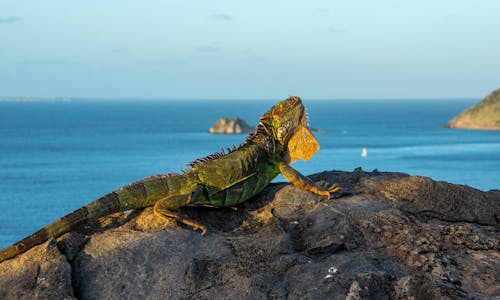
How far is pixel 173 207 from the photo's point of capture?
898cm

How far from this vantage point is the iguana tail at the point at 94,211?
8.48 meters

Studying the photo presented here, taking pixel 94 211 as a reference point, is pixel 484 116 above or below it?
below

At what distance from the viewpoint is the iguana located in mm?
8891

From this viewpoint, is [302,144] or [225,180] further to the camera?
[302,144]

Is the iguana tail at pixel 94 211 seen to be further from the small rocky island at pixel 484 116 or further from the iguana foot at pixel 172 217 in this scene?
the small rocky island at pixel 484 116

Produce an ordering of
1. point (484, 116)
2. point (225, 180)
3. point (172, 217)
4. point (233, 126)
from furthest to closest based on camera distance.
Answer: point (484, 116), point (233, 126), point (225, 180), point (172, 217)

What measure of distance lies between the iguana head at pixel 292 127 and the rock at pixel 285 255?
0.92m

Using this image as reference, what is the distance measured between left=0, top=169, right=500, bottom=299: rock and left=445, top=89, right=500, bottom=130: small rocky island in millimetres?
162349

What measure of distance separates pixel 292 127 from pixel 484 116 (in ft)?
544

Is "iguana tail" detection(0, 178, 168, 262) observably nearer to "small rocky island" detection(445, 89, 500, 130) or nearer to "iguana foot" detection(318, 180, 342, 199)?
"iguana foot" detection(318, 180, 342, 199)

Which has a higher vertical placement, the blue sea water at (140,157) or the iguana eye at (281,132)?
the iguana eye at (281,132)

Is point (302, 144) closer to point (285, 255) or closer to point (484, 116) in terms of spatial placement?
point (285, 255)

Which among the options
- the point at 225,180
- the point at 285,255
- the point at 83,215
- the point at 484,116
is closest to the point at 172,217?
the point at 225,180

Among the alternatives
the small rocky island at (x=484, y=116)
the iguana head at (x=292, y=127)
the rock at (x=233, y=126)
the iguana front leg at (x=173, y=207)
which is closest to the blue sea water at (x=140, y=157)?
the rock at (x=233, y=126)
